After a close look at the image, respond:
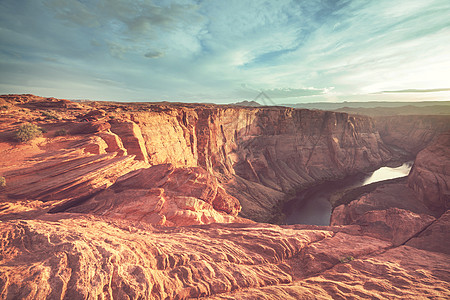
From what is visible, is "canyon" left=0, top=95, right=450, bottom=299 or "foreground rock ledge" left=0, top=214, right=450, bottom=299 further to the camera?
"canyon" left=0, top=95, right=450, bottom=299

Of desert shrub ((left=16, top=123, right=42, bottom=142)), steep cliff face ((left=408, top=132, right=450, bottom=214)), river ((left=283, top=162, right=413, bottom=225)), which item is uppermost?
desert shrub ((left=16, top=123, right=42, bottom=142))

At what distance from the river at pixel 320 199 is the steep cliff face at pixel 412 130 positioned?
22.3 m

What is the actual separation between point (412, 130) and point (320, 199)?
70.3m

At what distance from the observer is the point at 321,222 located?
3003 cm

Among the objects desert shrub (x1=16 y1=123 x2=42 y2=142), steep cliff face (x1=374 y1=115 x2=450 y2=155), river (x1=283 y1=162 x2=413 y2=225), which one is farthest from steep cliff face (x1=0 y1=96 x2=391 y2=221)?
steep cliff face (x1=374 y1=115 x2=450 y2=155)

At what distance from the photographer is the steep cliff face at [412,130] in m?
65.8

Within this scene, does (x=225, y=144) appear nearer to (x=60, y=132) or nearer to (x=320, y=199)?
(x=320, y=199)

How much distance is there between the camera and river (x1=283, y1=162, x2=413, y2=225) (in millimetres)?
31425

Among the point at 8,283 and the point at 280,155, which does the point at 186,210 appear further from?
the point at 280,155

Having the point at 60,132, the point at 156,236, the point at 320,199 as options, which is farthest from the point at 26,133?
the point at 320,199

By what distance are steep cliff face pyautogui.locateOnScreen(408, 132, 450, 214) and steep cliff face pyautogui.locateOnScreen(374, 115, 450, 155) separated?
5796cm

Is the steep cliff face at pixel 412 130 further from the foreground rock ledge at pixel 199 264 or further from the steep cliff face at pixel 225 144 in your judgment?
the foreground rock ledge at pixel 199 264

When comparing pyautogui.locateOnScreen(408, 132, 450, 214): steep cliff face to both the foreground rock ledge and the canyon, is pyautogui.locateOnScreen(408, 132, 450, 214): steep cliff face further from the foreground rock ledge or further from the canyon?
the foreground rock ledge

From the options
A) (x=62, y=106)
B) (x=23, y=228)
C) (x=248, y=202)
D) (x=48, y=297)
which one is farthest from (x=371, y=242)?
(x=62, y=106)
